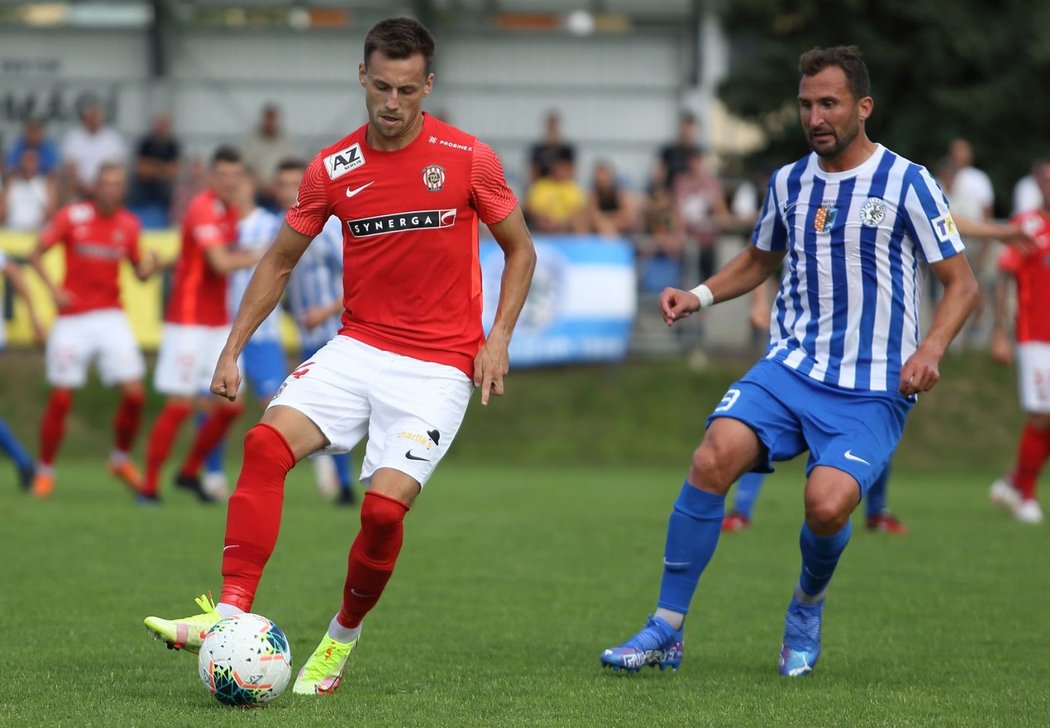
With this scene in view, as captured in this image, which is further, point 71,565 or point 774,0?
point 774,0

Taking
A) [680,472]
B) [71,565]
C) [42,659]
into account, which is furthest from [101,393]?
[42,659]

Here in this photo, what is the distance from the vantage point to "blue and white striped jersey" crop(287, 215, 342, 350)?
41.8ft

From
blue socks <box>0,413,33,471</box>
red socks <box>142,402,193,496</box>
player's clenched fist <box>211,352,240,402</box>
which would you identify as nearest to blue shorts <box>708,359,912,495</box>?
player's clenched fist <box>211,352,240,402</box>

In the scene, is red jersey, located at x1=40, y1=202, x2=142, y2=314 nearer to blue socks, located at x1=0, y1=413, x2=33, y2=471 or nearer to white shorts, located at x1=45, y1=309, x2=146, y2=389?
white shorts, located at x1=45, y1=309, x2=146, y2=389

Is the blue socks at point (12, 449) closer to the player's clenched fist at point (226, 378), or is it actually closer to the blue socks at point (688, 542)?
the player's clenched fist at point (226, 378)

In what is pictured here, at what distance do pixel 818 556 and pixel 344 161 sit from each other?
2354 millimetres

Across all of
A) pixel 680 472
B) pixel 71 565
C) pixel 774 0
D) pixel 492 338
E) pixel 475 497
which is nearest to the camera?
pixel 492 338

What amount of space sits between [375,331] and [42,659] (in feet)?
5.99

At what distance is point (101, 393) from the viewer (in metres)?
19.8

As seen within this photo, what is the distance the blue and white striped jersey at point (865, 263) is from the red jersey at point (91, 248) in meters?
8.41

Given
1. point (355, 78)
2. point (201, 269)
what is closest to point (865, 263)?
point (201, 269)

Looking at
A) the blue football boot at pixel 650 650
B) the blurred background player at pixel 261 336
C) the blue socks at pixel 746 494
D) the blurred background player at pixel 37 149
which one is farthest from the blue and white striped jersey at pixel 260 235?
the blurred background player at pixel 37 149

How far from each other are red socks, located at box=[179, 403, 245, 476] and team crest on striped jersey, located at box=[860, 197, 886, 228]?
7592 mm

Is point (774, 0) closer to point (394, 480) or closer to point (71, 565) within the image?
point (71, 565)
